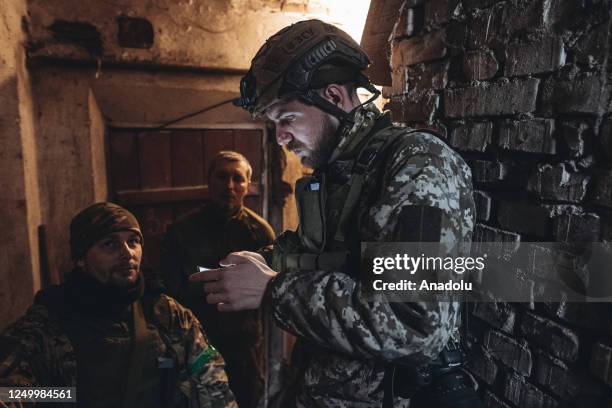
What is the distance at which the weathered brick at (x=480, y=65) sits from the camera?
1.23 m

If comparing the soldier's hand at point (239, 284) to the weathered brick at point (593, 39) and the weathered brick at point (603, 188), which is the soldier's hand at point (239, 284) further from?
the weathered brick at point (593, 39)

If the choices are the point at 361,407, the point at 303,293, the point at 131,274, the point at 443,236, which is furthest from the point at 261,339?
the point at 443,236

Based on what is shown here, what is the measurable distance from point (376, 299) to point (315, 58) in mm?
715

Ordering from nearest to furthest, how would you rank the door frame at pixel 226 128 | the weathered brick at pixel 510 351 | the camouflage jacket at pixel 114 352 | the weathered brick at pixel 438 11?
the weathered brick at pixel 510 351 < the weathered brick at pixel 438 11 < the camouflage jacket at pixel 114 352 < the door frame at pixel 226 128

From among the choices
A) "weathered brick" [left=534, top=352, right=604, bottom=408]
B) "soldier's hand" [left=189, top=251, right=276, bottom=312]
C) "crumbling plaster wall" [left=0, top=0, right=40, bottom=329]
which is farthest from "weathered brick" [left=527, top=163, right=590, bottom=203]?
"crumbling plaster wall" [left=0, top=0, right=40, bottom=329]

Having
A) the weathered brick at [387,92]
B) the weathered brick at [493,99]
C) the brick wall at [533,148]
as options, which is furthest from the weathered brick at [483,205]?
the weathered brick at [387,92]

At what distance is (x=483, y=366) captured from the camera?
1332 mm

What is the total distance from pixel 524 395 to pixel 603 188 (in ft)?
2.23

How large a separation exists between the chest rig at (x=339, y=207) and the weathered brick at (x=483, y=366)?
662 millimetres

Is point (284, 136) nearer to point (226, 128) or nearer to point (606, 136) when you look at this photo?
point (606, 136)

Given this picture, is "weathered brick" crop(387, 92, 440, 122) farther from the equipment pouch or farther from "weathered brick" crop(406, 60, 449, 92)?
the equipment pouch

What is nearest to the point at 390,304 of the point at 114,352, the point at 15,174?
the point at 114,352

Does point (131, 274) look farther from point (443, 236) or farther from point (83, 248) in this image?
point (443, 236)

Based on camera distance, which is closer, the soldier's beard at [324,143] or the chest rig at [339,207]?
the chest rig at [339,207]
